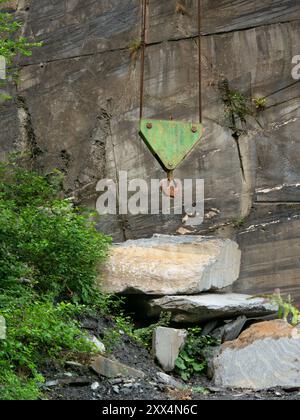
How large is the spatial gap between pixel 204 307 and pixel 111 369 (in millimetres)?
1558

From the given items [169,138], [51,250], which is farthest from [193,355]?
[169,138]

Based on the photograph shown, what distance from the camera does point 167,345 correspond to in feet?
24.8

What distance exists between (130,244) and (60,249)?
1207 mm

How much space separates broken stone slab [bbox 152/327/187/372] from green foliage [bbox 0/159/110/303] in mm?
791

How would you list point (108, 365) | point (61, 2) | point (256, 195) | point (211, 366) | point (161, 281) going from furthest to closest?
1. point (61, 2)
2. point (256, 195)
3. point (161, 281)
4. point (211, 366)
5. point (108, 365)

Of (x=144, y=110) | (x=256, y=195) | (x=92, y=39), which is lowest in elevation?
(x=256, y=195)

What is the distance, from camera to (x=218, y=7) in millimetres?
9547

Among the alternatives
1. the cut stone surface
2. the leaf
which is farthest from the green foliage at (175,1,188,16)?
the leaf

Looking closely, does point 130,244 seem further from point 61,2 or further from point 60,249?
point 61,2

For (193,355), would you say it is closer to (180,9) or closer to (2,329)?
(2,329)

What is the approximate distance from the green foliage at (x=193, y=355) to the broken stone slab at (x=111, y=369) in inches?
30.7

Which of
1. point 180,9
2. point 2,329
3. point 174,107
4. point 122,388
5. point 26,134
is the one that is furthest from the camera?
point 26,134

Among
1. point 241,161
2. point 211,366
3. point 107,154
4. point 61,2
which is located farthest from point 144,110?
point 211,366

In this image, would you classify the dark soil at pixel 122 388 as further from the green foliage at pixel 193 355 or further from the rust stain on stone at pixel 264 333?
the rust stain on stone at pixel 264 333
